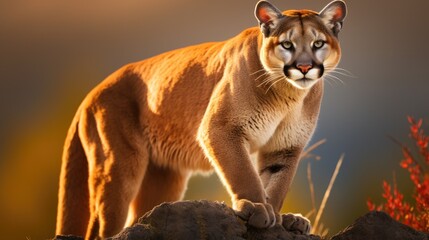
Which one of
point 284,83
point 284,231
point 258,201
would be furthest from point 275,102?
point 284,231

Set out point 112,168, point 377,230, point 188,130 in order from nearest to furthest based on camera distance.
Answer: point 377,230 → point 188,130 → point 112,168

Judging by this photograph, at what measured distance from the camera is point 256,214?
12.6 ft

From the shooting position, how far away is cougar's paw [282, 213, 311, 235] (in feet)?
13.2

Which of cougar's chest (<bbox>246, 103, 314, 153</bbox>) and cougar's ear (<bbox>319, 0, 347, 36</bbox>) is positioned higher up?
cougar's ear (<bbox>319, 0, 347, 36</bbox>)

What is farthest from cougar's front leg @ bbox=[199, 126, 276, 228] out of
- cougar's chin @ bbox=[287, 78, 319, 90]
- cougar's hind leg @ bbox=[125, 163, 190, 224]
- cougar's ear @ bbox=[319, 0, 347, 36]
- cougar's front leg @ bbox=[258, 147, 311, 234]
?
cougar's hind leg @ bbox=[125, 163, 190, 224]

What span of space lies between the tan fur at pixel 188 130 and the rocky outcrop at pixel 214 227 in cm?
17

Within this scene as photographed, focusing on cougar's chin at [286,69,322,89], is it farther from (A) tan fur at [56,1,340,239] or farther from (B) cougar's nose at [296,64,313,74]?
(A) tan fur at [56,1,340,239]

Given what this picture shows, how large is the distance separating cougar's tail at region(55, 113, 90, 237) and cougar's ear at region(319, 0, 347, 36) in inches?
92.6

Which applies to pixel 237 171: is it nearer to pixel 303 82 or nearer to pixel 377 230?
pixel 303 82

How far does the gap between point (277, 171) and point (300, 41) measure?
0.90 m

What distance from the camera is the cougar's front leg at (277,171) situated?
461cm

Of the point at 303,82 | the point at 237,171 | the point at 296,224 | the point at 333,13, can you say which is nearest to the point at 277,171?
the point at 237,171

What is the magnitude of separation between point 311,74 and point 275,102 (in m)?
0.50

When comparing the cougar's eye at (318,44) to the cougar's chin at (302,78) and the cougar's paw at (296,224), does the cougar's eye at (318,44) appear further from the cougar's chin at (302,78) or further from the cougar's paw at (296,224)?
the cougar's paw at (296,224)
